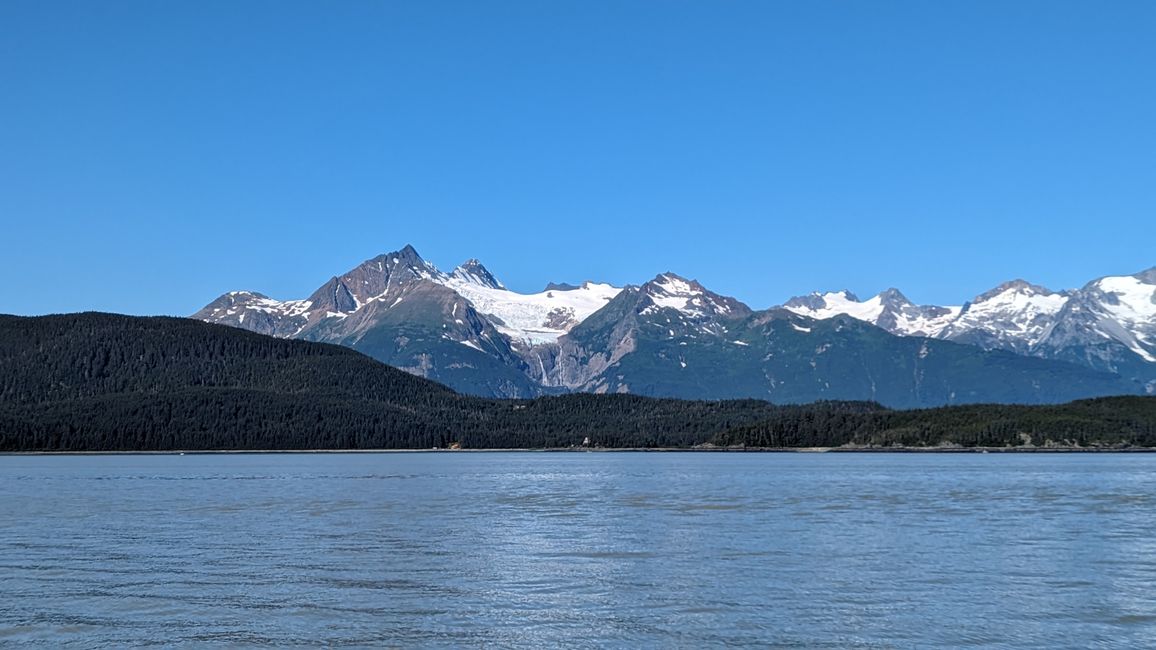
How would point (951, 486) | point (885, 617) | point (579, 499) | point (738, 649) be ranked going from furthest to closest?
point (951, 486)
point (579, 499)
point (885, 617)
point (738, 649)

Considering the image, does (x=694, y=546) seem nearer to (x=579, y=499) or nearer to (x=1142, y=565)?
(x=1142, y=565)

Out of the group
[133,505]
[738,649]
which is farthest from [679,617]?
[133,505]

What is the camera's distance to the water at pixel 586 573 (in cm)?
4675

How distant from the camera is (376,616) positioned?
4997cm

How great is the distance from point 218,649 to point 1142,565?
46.6m

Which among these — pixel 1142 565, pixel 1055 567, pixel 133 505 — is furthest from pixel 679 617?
pixel 133 505

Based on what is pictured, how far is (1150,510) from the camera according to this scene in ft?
336

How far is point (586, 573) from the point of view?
205 ft

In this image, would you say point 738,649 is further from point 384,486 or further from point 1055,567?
point 384,486

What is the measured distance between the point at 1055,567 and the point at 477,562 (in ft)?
99.1

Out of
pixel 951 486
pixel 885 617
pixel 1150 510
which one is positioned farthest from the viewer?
pixel 951 486

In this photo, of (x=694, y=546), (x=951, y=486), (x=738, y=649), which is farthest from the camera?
(x=951, y=486)

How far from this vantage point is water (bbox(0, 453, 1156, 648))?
46.8 metres

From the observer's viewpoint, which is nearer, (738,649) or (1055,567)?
(738,649)
